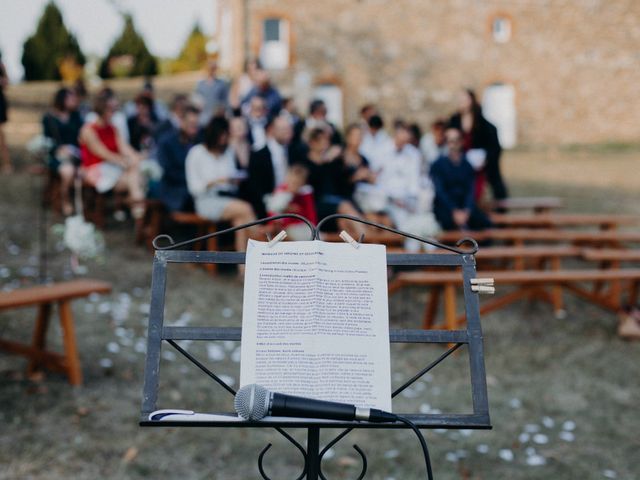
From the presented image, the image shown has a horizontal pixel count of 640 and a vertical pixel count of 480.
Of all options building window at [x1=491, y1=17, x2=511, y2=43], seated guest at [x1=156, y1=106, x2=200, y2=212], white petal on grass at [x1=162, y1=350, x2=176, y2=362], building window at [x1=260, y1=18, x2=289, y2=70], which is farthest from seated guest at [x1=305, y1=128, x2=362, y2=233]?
building window at [x1=491, y1=17, x2=511, y2=43]

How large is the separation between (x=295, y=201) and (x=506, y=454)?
346 cm

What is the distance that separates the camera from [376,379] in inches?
75.6

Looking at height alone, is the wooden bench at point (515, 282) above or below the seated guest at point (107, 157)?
below

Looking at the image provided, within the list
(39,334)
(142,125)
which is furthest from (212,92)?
(39,334)

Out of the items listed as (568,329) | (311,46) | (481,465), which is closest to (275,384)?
(481,465)

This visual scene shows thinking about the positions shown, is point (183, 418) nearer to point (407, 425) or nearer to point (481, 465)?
point (407, 425)

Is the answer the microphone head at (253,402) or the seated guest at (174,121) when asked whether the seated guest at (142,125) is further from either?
the microphone head at (253,402)

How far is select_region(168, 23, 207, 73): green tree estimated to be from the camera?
28.2 metres

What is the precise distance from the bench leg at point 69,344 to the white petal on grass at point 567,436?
301cm

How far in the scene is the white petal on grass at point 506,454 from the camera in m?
3.92

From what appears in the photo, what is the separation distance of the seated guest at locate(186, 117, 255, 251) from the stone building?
10869 mm

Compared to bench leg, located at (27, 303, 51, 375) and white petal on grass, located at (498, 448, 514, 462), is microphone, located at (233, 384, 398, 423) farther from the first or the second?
bench leg, located at (27, 303, 51, 375)

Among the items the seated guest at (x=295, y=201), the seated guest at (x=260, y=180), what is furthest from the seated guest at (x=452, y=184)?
the seated guest at (x=260, y=180)

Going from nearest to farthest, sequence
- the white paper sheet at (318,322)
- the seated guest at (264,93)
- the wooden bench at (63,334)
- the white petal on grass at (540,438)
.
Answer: the white paper sheet at (318,322) → the white petal on grass at (540,438) → the wooden bench at (63,334) → the seated guest at (264,93)
